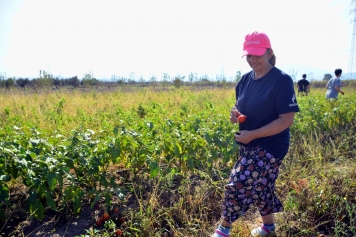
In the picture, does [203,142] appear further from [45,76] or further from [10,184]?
[45,76]

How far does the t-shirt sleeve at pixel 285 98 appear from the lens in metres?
1.84

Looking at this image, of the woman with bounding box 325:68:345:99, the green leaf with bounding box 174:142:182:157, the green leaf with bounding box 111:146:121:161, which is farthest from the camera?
the woman with bounding box 325:68:345:99

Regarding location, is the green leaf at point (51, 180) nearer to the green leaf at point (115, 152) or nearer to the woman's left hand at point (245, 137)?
the green leaf at point (115, 152)

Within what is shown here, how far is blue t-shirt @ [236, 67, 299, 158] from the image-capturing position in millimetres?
1849

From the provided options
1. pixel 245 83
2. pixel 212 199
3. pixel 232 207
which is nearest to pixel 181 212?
pixel 212 199

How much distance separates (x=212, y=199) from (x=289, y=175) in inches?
38.8

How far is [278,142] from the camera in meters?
2.00

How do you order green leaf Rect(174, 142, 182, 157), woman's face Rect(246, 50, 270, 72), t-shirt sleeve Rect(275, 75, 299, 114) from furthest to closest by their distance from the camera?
green leaf Rect(174, 142, 182, 157) < woman's face Rect(246, 50, 270, 72) < t-shirt sleeve Rect(275, 75, 299, 114)

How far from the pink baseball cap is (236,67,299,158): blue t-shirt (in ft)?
0.52

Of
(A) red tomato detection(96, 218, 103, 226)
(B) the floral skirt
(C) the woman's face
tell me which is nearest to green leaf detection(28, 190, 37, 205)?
(A) red tomato detection(96, 218, 103, 226)

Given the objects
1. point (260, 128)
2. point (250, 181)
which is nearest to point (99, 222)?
point (250, 181)

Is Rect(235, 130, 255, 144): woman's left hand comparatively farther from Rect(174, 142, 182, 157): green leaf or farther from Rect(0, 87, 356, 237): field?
Rect(174, 142, 182, 157): green leaf

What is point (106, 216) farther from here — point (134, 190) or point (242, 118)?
point (242, 118)

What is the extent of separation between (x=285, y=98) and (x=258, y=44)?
15.2 inches
